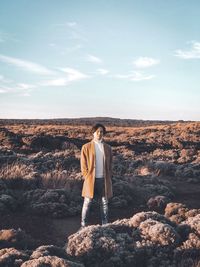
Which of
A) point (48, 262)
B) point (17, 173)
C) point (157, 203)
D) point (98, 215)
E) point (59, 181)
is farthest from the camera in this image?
point (17, 173)

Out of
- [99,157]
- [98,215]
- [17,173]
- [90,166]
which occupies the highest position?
[99,157]

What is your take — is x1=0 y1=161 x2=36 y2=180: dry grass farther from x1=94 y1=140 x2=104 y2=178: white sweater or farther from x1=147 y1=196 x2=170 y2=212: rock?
x1=94 y1=140 x2=104 y2=178: white sweater

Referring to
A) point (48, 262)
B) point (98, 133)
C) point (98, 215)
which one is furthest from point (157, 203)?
point (48, 262)

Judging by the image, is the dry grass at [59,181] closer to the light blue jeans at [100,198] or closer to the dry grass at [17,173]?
the dry grass at [17,173]

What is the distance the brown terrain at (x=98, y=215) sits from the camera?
252 inches

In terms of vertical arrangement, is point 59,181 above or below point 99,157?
below

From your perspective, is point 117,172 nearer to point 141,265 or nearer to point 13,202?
point 13,202

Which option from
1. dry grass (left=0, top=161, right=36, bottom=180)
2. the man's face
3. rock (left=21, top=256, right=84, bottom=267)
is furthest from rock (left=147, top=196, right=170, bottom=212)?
rock (left=21, top=256, right=84, bottom=267)

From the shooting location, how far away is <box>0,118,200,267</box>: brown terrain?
6402mm

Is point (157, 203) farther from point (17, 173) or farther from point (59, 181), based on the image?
point (17, 173)

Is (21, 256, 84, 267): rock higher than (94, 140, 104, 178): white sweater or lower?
lower

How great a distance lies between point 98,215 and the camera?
11.8 m

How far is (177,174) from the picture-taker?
18.9 metres

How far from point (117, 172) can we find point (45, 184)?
523 cm
